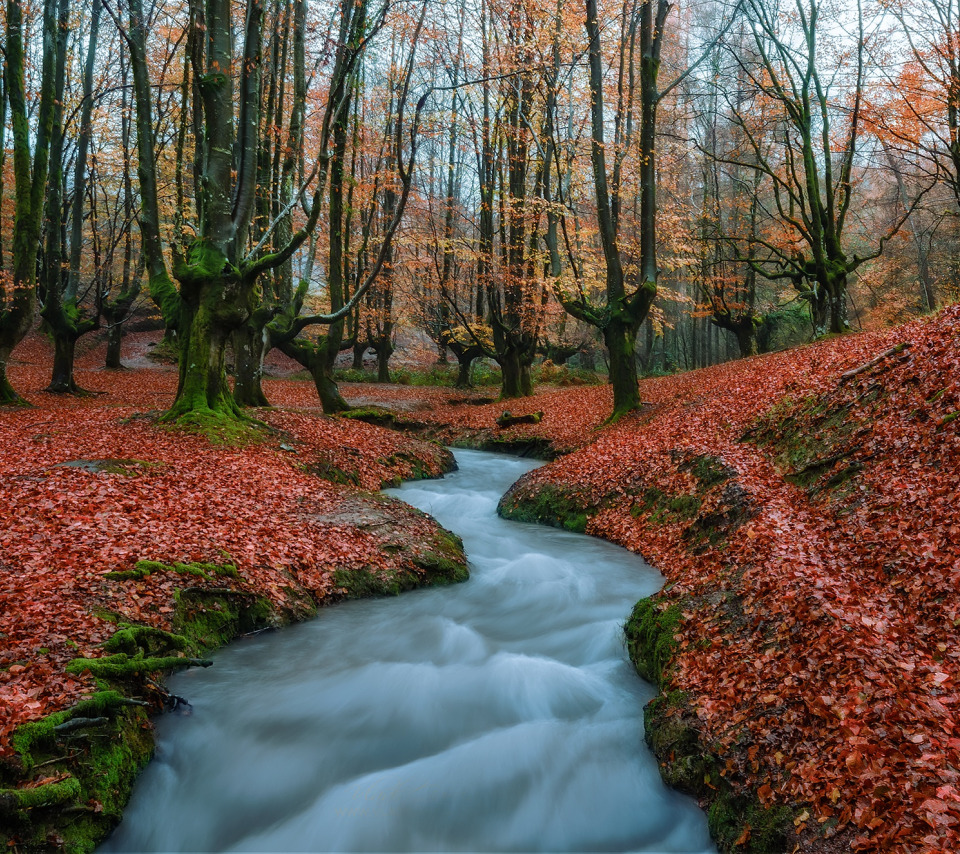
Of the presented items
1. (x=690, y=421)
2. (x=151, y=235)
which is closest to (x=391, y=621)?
(x=690, y=421)

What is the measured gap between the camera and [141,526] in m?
6.33

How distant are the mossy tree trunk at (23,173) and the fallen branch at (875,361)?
15662mm

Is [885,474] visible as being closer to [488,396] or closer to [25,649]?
[25,649]

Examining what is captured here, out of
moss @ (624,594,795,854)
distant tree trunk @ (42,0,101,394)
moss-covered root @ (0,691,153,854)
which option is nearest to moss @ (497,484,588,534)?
moss @ (624,594,795,854)

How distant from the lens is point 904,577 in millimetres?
4645

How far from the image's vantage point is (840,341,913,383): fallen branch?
308 inches

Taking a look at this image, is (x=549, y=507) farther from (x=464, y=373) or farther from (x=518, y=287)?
(x=464, y=373)

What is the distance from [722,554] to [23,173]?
1537cm

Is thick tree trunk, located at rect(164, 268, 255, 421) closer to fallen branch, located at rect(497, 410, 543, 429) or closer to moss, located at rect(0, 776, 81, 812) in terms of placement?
moss, located at rect(0, 776, 81, 812)

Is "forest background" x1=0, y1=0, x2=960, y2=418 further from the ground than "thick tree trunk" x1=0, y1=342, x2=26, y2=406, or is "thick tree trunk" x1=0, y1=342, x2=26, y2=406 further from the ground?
"forest background" x1=0, y1=0, x2=960, y2=418

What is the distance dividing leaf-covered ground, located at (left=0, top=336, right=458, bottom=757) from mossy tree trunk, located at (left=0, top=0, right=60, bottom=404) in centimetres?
211

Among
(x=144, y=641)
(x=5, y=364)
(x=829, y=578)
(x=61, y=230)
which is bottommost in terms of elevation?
(x=144, y=641)

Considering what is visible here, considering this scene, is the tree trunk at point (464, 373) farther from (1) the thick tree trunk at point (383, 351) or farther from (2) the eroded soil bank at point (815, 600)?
(2) the eroded soil bank at point (815, 600)

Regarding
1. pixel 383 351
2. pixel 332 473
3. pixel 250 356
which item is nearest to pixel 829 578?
pixel 332 473
